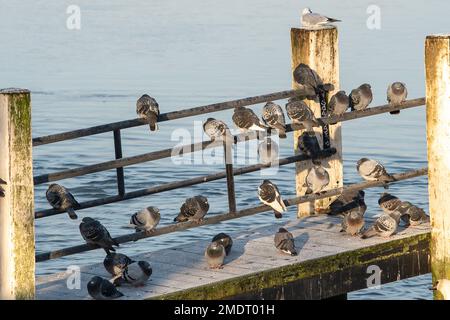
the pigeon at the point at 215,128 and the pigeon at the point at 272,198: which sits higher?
the pigeon at the point at 215,128

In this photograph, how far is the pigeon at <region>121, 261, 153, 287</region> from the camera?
11227 millimetres

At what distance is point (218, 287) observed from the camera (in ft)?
37.2

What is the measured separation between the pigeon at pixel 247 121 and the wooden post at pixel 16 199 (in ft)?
11.8

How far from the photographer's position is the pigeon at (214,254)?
38.5 ft

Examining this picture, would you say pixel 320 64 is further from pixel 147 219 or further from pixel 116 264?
pixel 116 264

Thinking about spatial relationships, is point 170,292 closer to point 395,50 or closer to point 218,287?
point 218,287

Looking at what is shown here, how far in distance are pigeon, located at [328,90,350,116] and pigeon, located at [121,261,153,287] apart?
3031 mm

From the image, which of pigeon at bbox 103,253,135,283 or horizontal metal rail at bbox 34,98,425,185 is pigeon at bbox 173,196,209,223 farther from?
pigeon at bbox 103,253,135,283

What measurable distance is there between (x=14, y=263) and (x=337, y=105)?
4.20 meters

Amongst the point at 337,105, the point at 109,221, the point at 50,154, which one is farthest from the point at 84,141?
the point at 337,105

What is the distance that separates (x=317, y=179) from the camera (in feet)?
43.5

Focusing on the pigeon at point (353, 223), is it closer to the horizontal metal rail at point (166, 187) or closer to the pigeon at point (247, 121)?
the horizontal metal rail at point (166, 187)

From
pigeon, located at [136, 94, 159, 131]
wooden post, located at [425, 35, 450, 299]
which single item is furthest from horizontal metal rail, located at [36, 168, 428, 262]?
pigeon, located at [136, 94, 159, 131]

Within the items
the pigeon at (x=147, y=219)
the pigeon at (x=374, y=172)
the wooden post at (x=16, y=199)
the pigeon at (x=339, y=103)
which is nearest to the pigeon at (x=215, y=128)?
the pigeon at (x=147, y=219)
